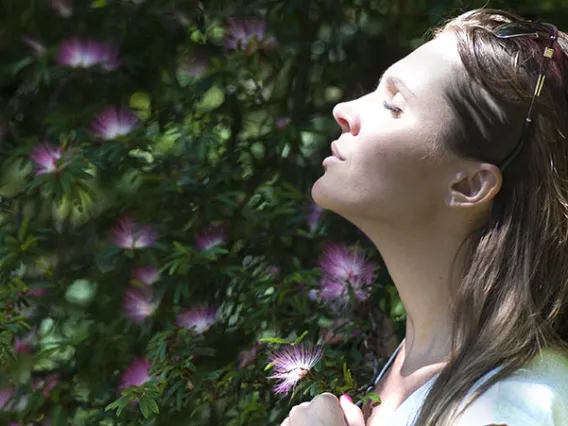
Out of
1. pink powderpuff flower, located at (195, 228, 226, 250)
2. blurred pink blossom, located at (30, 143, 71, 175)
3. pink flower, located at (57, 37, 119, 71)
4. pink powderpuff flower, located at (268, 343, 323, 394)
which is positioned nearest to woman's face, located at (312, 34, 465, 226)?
pink powderpuff flower, located at (268, 343, 323, 394)

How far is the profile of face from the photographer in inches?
54.9

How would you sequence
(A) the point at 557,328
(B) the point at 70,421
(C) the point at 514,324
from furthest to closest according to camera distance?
(B) the point at 70,421, (A) the point at 557,328, (C) the point at 514,324

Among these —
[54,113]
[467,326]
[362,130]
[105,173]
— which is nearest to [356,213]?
[362,130]

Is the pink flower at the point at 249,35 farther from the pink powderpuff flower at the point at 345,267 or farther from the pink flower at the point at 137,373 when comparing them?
the pink flower at the point at 137,373

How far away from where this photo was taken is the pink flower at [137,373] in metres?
1.90

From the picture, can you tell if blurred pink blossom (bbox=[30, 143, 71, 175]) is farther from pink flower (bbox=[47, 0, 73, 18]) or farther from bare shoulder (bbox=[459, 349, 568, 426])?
bare shoulder (bbox=[459, 349, 568, 426])

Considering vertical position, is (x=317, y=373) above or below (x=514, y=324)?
below

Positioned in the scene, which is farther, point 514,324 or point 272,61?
point 272,61

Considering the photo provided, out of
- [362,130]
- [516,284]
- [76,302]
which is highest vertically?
[362,130]

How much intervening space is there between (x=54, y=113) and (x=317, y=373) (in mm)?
985

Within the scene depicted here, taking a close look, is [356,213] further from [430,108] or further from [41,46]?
[41,46]

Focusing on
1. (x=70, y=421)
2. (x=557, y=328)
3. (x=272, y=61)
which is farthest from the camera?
(x=272, y=61)

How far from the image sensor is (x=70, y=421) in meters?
2.07

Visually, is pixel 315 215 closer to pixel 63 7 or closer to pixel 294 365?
pixel 294 365
